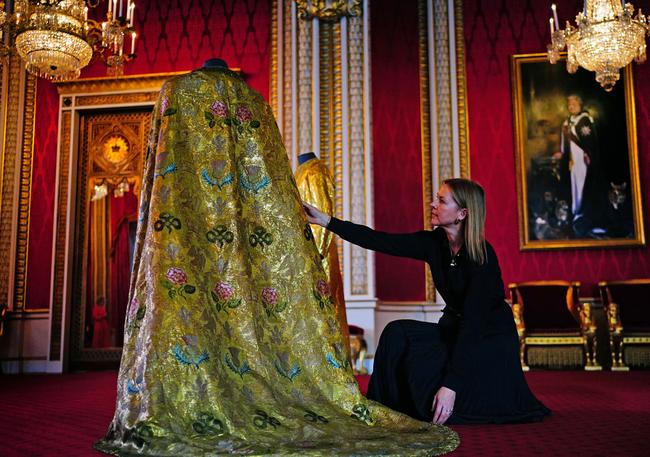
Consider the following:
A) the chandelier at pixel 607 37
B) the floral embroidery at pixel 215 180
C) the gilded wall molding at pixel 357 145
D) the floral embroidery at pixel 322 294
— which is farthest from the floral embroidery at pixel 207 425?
the chandelier at pixel 607 37

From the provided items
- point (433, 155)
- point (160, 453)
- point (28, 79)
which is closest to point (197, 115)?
point (160, 453)

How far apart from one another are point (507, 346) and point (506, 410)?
28 centimetres

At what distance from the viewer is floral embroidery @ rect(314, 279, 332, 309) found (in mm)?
2510

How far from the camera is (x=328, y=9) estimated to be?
750 cm

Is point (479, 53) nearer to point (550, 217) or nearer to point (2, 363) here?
point (550, 217)

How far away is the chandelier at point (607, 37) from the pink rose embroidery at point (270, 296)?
4646mm

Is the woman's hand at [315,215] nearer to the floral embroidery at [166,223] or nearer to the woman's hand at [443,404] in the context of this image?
the floral embroidery at [166,223]

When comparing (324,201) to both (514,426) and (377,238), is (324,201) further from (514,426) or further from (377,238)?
(514,426)

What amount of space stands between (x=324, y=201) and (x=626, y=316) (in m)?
4.15

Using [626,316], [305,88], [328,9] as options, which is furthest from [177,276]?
[626,316]

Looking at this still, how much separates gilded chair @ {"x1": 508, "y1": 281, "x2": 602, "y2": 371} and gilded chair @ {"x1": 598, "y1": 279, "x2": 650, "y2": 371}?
0.19m

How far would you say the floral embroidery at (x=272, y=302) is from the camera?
246 centimetres

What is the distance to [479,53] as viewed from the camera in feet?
26.1

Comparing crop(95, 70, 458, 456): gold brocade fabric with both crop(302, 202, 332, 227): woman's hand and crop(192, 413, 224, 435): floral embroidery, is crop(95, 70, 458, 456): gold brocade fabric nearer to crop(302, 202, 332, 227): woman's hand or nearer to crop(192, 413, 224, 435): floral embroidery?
crop(192, 413, 224, 435): floral embroidery
